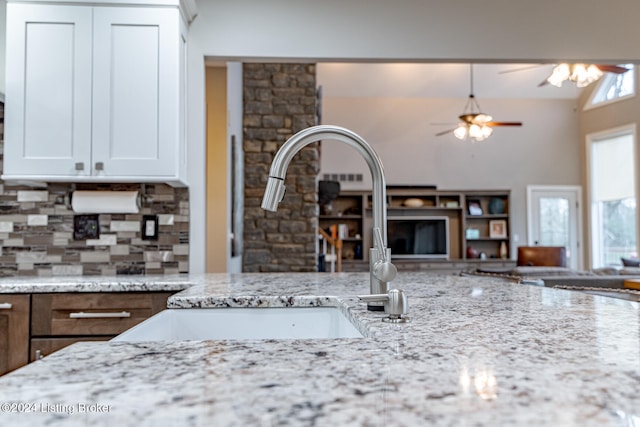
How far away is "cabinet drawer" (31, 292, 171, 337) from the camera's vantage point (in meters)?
1.94

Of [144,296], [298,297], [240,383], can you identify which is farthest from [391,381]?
[144,296]

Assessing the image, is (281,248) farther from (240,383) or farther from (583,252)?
(583,252)

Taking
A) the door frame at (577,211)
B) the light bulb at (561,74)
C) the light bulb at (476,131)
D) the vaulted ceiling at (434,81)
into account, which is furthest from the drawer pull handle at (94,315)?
the door frame at (577,211)

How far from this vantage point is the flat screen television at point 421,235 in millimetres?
8922

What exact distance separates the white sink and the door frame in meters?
8.69

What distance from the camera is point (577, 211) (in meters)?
9.29

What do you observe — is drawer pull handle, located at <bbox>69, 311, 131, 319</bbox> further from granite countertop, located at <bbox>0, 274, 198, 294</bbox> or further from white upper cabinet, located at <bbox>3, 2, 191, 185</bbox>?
white upper cabinet, located at <bbox>3, 2, 191, 185</bbox>

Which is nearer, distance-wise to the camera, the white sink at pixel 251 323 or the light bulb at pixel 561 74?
the white sink at pixel 251 323

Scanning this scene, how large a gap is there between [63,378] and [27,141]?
2.08 metres

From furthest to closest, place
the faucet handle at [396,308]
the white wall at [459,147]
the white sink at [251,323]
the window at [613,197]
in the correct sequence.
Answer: the white wall at [459,147] < the window at [613,197] < the white sink at [251,323] < the faucet handle at [396,308]

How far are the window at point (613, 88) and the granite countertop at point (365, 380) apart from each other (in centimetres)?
887

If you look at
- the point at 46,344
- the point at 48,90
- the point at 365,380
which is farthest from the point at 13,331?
the point at 365,380

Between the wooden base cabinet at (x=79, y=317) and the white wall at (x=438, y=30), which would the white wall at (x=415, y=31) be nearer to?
the white wall at (x=438, y=30)

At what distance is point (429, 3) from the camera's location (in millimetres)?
2711
